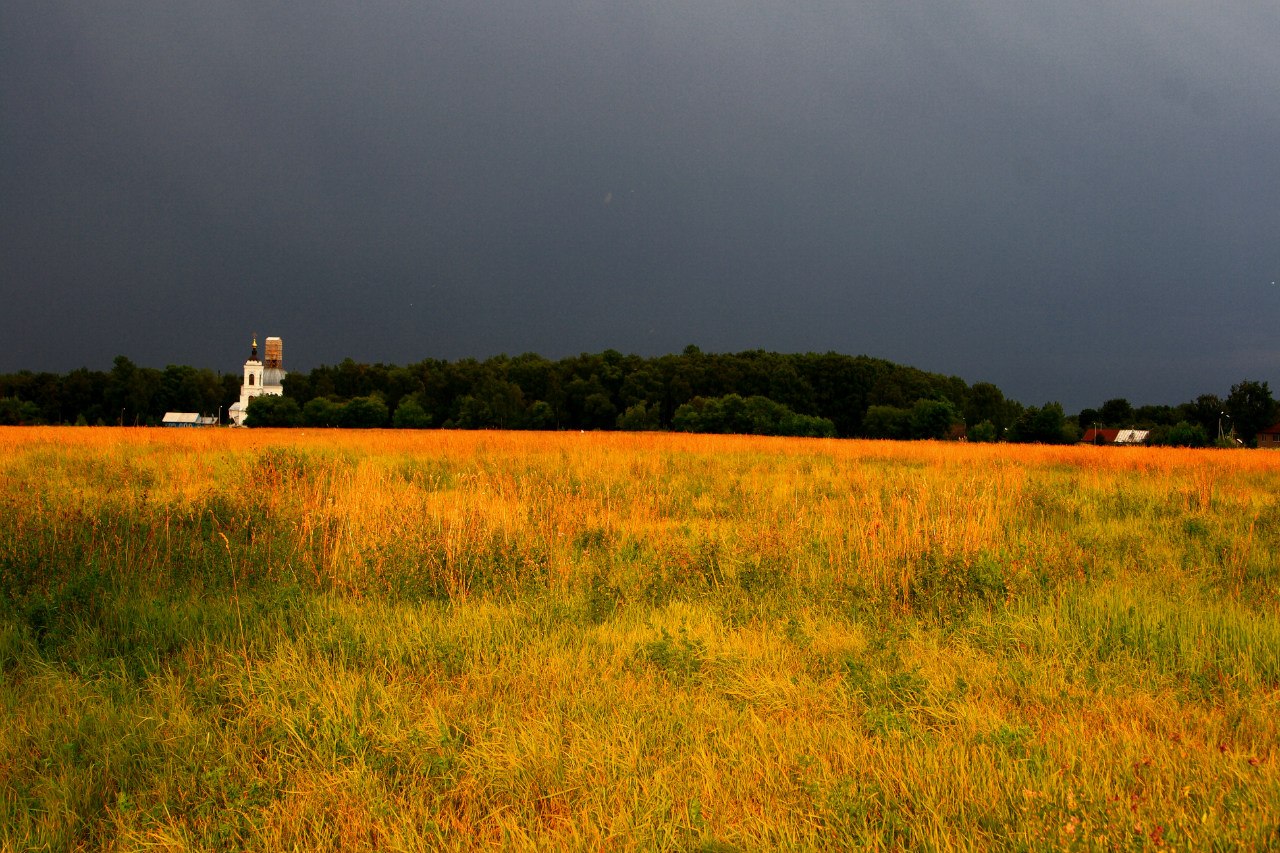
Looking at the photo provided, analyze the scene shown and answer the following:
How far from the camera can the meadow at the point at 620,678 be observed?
9.13ft

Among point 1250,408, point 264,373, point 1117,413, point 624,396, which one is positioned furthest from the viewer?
point 264,373

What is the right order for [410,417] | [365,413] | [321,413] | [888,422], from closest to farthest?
[410,417] → [321,413] → [365,413] → [888,422]

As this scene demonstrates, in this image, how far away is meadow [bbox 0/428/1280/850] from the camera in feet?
9.13

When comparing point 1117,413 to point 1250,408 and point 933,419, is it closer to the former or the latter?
point 1250,408

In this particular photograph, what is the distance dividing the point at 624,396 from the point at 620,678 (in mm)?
77749

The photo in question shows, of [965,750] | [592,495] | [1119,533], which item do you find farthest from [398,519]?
[1119,533]

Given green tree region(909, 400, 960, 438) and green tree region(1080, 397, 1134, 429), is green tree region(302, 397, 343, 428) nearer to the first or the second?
green tree region(909, 400, 960, 438)

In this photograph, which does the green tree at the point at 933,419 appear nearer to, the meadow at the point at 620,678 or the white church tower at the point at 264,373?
the meadow at the point at 620,678

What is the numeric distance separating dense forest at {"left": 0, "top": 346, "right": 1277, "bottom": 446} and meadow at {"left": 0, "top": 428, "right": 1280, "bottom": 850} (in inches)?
1895

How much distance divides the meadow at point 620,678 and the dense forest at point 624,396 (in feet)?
158

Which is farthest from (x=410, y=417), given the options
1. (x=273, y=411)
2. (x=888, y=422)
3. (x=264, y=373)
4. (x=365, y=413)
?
(x=264, y=373)

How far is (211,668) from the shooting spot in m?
4.19

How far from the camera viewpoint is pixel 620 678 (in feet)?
13.3

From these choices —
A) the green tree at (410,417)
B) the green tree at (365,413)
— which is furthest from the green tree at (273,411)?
the green tree at (410,417)
